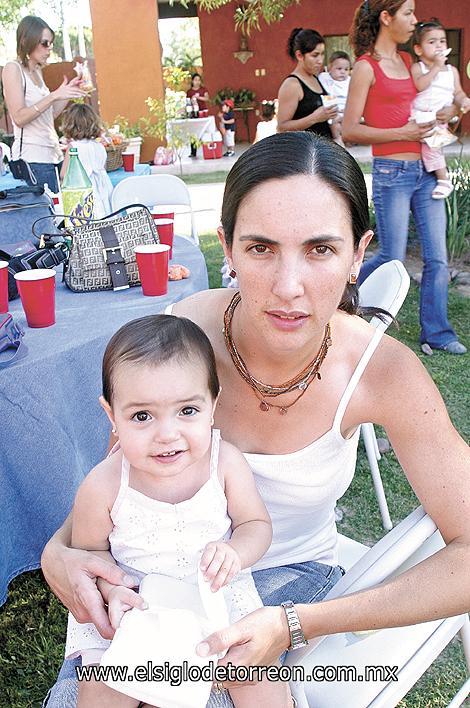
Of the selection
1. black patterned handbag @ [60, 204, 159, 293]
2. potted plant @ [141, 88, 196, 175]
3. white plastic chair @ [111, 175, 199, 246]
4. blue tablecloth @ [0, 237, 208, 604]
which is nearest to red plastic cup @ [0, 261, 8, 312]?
blue tablecloth @ [0, 237, 208, 604]

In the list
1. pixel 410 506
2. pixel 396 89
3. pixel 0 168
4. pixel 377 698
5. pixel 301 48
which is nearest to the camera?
pixel 377 698

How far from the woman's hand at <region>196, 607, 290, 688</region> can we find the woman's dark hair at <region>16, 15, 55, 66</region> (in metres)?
4.60

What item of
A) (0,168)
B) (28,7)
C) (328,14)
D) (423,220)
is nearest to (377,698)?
(423,220)

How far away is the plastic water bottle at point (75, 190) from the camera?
11.0 ft

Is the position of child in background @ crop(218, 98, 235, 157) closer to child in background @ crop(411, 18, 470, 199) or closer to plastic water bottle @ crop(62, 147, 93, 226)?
child in background @ crop(411, 18, 470, 199)

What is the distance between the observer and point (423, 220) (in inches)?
176

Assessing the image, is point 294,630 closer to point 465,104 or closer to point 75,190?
point 75,190

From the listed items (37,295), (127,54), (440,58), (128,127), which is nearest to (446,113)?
(440,58)

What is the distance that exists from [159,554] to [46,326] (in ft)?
4.33

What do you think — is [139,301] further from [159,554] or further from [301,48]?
[301,48]

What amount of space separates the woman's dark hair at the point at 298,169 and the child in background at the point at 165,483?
30 centimetres

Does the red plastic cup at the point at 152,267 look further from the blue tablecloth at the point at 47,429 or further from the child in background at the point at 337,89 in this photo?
the child in background at the point at 337,89

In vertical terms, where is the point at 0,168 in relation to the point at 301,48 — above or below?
below

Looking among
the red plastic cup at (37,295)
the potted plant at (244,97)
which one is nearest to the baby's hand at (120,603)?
the red plastic cup at (37,295)
